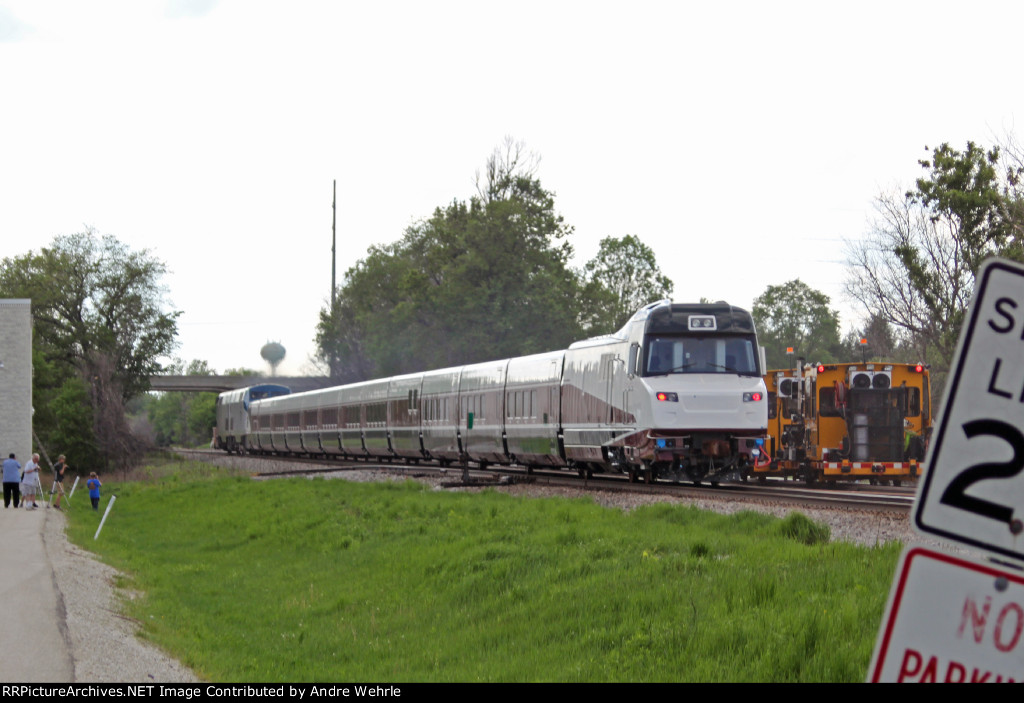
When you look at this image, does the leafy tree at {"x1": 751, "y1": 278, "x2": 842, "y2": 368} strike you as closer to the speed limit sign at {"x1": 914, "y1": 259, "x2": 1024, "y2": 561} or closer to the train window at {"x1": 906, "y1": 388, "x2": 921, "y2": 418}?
the train window at {"x1": 906, "y1": 388, "x2": 921, "y2": 418}

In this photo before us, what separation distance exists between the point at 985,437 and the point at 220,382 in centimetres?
12557

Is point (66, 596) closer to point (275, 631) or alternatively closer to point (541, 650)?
point (275, 631)

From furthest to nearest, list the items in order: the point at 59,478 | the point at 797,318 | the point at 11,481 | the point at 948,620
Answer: the point at 797,318 < the point at 59,478 < the point at 11,481 < the point at 948,620

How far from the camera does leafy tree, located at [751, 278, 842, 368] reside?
113875mm

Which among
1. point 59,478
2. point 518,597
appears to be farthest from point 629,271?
point 518,597

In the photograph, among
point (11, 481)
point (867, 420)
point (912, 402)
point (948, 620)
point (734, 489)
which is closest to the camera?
point (948, 620)

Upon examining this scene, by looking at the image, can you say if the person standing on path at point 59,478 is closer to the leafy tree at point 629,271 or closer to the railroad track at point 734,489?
the railroad track at point 734,489

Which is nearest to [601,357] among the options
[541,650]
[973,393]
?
[541,650]

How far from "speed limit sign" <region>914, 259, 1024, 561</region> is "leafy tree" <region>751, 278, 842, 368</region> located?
370 ft

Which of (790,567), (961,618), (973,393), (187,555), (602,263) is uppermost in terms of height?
(602,263)

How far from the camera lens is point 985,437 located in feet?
9.39

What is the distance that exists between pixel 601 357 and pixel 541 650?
48.6 ft

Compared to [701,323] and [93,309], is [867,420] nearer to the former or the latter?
[701,323]

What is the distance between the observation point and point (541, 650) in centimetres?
1124
